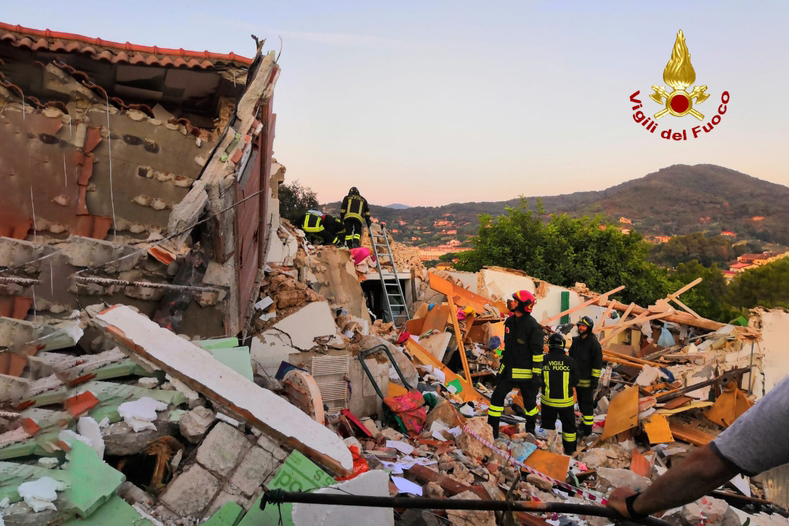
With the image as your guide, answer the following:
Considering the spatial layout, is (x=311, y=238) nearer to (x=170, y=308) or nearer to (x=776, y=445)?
(x=170, y=308)

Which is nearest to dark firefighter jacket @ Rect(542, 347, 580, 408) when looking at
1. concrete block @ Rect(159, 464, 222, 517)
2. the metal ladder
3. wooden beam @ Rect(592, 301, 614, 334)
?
concrete block @ Rect(159, 464, 222, 517)

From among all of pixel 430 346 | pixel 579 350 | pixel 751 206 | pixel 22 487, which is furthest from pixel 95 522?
pixel 751 206

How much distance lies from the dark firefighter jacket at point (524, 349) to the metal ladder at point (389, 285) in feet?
22.1

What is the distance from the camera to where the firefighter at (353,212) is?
13258 mm

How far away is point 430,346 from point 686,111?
6.14 metres

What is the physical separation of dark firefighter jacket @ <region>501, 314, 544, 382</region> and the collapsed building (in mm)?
804

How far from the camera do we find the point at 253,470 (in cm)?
298

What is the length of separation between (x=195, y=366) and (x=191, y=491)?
75cm

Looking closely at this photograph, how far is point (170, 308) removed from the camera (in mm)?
4770

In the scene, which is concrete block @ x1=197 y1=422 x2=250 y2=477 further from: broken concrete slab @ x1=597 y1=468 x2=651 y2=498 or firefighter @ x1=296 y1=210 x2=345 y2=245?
firefighter @ x1=296 y1=210 x2=345 y2=245

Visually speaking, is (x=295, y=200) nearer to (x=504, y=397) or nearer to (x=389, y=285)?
(x=389, y=285)

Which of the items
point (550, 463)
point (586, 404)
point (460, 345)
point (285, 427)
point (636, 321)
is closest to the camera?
point (285, 427)

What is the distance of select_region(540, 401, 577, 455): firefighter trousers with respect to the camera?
694 centimetres

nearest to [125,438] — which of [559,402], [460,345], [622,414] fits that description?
[559,402]
